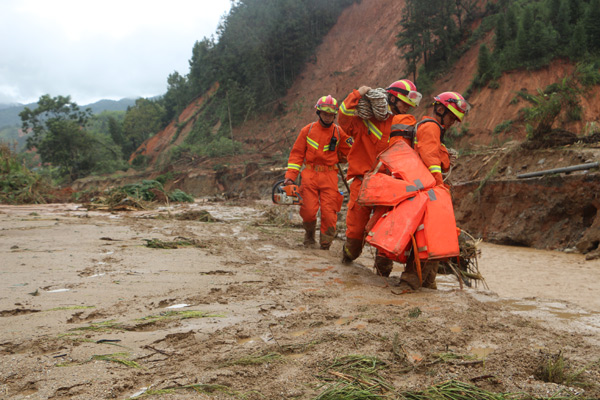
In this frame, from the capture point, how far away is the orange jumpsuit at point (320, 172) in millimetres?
5551

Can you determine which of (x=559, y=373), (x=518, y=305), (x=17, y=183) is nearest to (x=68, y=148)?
(x=17, y=183)

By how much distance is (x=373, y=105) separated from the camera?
13.5 feet

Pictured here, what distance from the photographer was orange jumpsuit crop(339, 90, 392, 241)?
4281 millimetres

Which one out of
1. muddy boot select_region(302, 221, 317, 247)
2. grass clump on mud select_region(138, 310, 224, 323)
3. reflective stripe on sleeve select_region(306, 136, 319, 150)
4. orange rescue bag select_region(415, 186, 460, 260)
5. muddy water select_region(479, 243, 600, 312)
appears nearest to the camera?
grass clump on mud select_region(138, 310, 224, 323)

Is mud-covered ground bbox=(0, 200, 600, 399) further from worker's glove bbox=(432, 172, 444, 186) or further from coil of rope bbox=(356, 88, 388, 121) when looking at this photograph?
coil of rope bbox=(356, 88, 388, 121)

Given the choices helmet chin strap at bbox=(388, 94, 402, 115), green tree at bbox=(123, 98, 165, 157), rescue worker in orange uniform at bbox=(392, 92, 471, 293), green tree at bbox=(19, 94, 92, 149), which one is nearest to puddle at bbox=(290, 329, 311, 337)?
Answer: rescue worker in orange uniform at bbox=(392, 92, 471, 293)

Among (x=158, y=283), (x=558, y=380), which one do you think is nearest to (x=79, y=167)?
(x=158, y=283)

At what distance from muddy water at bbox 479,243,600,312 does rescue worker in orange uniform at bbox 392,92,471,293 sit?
4.63 ft

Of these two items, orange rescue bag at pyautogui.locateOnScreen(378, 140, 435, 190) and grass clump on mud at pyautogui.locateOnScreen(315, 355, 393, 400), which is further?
orange rescue bag at pyautogui.locateOnScreen(378, 140, 435, 190)

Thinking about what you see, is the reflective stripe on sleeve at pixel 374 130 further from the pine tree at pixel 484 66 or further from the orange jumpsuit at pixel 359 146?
the pine tree at pixel 484 66

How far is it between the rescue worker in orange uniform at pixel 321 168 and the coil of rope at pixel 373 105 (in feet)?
4.30

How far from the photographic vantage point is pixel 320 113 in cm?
542

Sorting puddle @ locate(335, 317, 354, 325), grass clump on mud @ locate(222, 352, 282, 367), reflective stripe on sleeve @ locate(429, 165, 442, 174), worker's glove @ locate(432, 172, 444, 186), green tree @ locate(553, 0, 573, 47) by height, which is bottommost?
puddle @ locate(335, 317, 354, 325)

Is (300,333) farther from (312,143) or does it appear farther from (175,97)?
(175,97)
